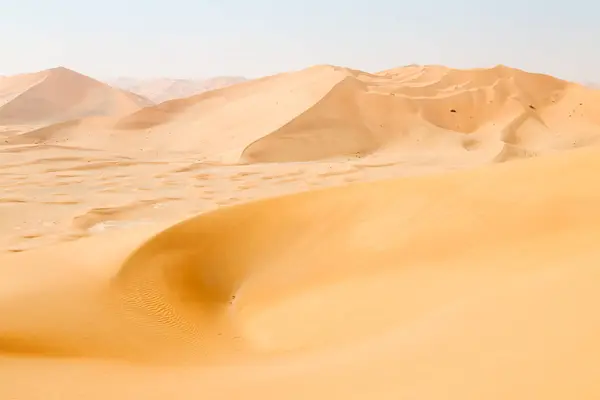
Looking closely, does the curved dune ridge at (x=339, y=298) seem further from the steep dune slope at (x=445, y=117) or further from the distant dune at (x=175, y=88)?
the distant dune at (x=175, y=88)

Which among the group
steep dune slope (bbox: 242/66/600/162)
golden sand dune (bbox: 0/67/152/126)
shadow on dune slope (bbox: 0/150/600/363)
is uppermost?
golden sand dune (bbox: 0/67/152/126)

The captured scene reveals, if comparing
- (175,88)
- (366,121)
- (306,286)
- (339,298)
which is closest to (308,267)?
(306,286)

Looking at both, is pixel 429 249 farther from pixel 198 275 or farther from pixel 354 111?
pixel 354 111

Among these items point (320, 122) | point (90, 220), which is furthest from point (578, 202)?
point (320, 122)

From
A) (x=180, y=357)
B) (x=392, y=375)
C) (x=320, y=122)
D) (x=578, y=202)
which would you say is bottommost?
(x=180, y=357)

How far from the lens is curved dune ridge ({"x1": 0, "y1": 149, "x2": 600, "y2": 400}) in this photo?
2527 mm

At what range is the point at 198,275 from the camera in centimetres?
545

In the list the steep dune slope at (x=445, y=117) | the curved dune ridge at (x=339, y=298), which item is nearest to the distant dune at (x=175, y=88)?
the steep dune slope at (x=445, y=117)

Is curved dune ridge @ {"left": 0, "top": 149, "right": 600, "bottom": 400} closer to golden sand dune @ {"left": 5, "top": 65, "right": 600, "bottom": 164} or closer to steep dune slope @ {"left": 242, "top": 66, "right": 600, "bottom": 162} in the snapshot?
golden sand dune @ {"left": 5, "top": 65, "right": 600, "bottom": 164}

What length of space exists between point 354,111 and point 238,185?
29.4 feet

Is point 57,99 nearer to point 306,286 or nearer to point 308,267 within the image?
point 308,267

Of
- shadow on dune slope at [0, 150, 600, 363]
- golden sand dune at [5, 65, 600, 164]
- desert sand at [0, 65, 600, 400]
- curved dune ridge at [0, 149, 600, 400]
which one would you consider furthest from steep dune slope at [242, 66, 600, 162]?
curved dune ridge at [0, 149, 600, 400]

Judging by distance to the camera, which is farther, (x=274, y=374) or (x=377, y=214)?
(x=377, y=214)

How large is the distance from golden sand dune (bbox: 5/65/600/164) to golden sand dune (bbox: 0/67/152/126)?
12632 millimetres
